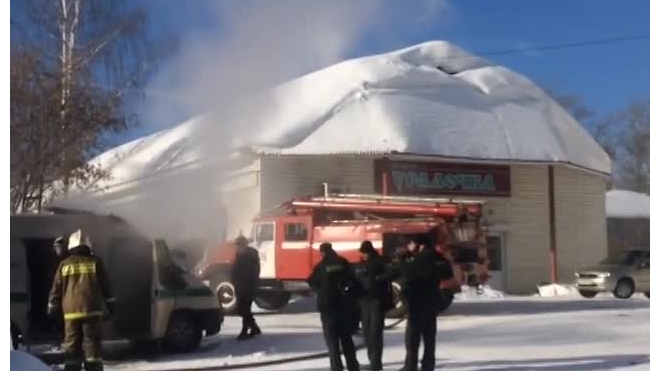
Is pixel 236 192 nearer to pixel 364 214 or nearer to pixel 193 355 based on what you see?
pixel 364 214

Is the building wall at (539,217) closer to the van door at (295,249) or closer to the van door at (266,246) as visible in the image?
the van door at (266,246)

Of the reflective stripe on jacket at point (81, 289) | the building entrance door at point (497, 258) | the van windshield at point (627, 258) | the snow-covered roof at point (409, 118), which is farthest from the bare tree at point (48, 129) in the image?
the van windshield at point (627, 258)

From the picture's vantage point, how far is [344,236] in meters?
23.7

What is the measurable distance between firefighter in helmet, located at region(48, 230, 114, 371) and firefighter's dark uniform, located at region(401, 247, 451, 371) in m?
3.58


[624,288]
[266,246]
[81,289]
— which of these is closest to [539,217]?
[624,288]

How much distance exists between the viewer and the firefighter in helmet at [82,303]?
12539mm

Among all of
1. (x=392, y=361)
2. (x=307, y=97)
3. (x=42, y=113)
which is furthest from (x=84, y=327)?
(x=307, y=97)

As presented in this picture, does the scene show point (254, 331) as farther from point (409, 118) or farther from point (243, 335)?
point (409, 118)

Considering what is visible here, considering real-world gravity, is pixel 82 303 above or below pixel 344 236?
below

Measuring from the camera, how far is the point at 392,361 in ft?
50.6

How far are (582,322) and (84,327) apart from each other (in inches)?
455

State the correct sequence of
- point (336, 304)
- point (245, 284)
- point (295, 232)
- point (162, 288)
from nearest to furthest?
point (336, 304) → point (162, 288) → point (245, 284) → point (295, 232)

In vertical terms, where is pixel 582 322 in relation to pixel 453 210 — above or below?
below

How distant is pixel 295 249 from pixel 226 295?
189cm
